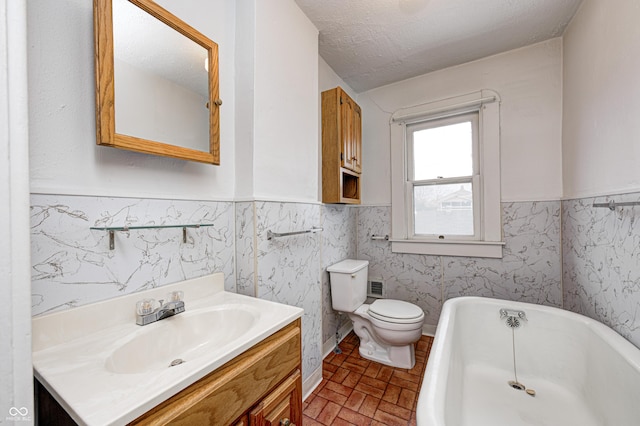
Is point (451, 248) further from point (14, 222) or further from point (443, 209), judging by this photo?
point (14, 222)

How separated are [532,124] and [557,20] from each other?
67 centimetres

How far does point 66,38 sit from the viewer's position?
2.71ft

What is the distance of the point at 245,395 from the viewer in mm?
774

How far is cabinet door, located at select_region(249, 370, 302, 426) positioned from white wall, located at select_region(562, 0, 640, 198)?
1664 millimetres

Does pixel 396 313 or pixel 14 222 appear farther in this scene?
pixel 396 313

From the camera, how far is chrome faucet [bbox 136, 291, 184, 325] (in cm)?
92

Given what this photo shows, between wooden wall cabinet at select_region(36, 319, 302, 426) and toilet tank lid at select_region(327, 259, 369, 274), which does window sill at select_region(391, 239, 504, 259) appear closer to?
toilet tank lid at select_region(327, 259, 369, 274)

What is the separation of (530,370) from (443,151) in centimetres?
173

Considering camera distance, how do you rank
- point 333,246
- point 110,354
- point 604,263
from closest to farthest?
point 110,354, point 604,263, point 333,246

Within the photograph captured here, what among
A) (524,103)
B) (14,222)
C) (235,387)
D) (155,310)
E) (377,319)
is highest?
(524,103)

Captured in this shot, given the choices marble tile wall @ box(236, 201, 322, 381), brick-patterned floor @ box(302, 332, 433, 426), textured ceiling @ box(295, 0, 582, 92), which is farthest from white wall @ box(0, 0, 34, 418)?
textured ceiling @ box(295, 0, 582, 92)

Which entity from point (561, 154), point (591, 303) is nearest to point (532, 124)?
point (561, 154)

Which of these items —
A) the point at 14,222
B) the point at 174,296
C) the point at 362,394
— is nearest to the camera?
the point at 14,222

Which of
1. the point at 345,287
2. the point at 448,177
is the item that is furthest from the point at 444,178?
the point at 345,287
